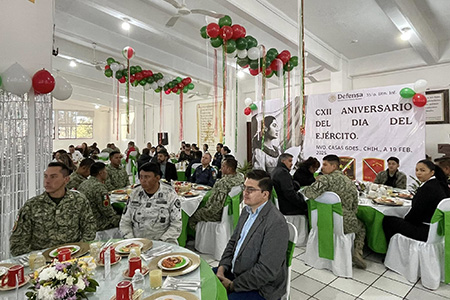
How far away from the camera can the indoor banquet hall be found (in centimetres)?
184

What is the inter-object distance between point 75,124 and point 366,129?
18.7m

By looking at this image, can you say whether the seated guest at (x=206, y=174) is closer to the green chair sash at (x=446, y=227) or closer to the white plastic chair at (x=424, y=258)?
the white plastic chair at (x=424, y=258)

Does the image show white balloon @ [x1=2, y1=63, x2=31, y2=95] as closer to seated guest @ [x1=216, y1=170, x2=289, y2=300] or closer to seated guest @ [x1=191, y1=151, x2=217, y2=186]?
seated guest @ [x1=216, y1=170, x2=289, y2=300]

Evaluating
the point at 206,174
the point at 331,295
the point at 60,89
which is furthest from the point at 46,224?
the point at 206,174

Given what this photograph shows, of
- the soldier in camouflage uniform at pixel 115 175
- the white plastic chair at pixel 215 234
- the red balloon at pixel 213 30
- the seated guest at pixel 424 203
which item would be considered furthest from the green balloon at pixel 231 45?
the seated guest at pixel 424 203

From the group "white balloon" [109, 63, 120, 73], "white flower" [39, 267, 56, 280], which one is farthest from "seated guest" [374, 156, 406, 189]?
"white balloon" [109, 63, 120, 73]

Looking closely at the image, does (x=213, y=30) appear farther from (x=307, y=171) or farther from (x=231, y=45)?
(x=307, y=171)

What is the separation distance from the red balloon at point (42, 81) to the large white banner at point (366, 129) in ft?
19.3

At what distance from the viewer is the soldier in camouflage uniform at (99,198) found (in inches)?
127

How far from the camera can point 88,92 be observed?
14375 millimetres

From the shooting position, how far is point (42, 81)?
2691 mm

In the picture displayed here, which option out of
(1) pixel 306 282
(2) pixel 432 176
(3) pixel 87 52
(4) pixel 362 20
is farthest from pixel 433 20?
(3) pixel 87 52

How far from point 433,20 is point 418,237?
4.72m

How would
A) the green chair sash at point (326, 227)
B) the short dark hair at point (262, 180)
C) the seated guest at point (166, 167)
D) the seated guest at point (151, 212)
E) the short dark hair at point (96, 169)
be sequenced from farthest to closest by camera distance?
the seated guest at point (166, 167) < the short dark hair at point (96, 169) < the green chair sash at point (326, 227) < the seated guest at point (151, 212) < the short dark hair at point (262, 180)
